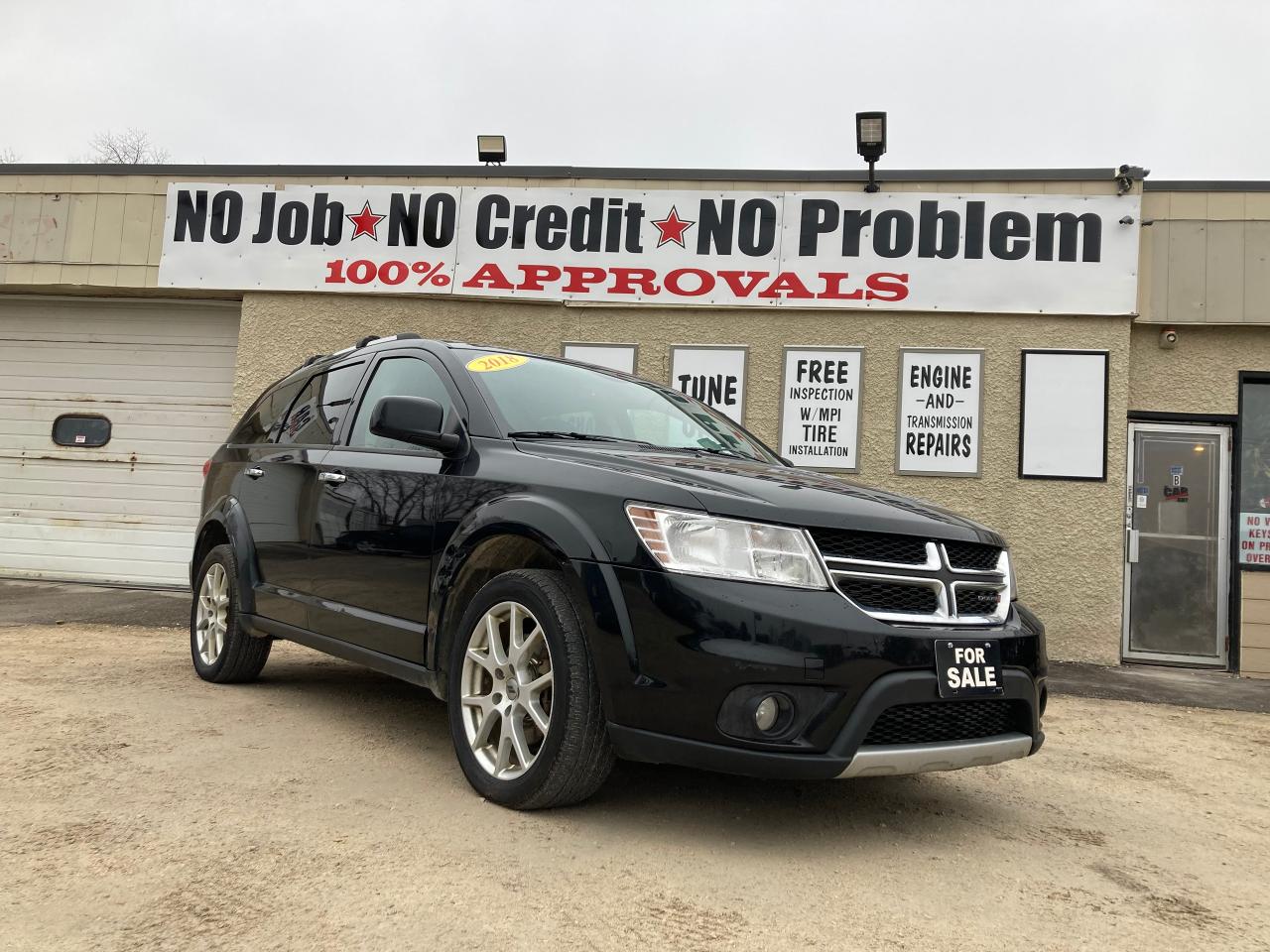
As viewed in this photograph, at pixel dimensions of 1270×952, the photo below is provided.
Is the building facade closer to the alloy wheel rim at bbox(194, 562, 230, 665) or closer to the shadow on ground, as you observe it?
the alloy wheel rim at bbox(194, 562, 230, 665)

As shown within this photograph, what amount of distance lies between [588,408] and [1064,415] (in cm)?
562

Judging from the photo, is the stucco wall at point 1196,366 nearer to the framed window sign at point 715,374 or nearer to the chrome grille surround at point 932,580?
the framed window sign at point 715,374

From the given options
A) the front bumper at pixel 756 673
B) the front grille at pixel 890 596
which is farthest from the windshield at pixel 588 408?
the front grille at pixel 890 596

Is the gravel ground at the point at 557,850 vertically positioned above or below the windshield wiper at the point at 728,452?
below

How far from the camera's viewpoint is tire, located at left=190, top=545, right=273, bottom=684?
4879 millimetres

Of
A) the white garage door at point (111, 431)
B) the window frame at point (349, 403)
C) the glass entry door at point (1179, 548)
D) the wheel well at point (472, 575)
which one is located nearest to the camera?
the wheel well at point (472, 575)

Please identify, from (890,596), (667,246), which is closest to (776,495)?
(890,596)

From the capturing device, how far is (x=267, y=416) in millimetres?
5262

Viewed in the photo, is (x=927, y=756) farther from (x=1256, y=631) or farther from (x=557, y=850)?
(x=1256, y=631)

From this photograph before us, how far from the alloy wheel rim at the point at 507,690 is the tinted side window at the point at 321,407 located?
1.69m

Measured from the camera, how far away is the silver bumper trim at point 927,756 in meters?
2.64

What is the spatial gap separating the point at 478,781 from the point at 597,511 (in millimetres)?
977

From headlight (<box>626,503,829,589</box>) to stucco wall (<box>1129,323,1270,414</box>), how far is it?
6.91 m

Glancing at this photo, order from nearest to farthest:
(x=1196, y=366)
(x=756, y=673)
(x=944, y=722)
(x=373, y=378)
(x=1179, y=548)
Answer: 1. (x=756, y=673)
2. (x=944, y=722)
3. (x=373, y=378)
4. (x=1179, y=548)
5. (x=1196, y=366)
